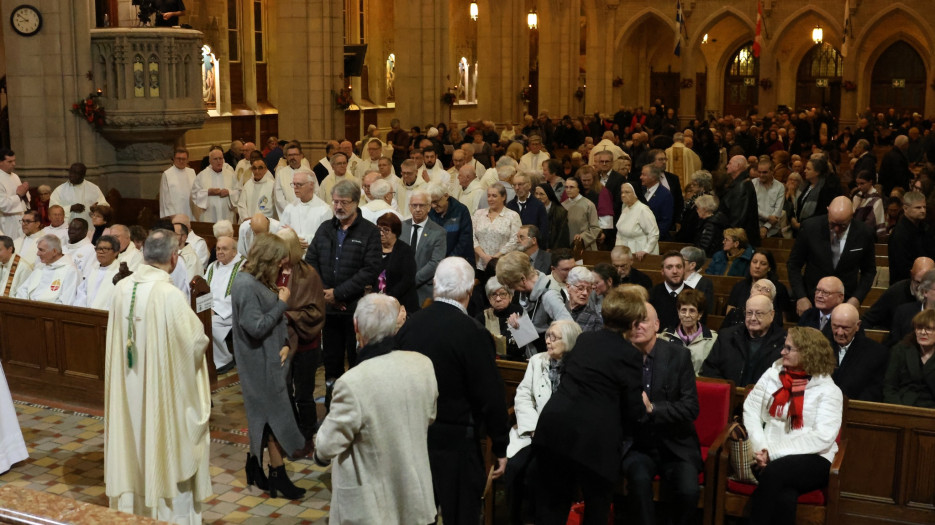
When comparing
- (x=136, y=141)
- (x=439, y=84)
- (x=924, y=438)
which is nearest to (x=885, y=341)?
(x=924, y=438)

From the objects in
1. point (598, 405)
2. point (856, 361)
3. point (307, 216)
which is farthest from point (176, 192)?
point (598, 405)

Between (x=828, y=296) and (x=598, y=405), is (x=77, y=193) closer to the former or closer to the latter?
(x=828, y=296)

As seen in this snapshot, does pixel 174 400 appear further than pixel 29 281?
No

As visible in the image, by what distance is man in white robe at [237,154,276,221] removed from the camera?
486 inches

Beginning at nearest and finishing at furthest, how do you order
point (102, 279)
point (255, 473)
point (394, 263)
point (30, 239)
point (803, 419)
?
point (803, 419), point (255, 473), point (394, 263), point (102, 279), point (30, 239)

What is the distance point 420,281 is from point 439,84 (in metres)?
13.2

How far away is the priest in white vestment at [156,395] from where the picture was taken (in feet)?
18.4

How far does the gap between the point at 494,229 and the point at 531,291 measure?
2.63 metres

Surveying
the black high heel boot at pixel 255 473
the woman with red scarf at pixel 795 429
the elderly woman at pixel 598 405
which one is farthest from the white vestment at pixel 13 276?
the woman with red scarf at pixel 795 429

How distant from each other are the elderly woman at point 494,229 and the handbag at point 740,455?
12.0 feet

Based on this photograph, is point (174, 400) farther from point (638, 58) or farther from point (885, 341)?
point (638, 58)

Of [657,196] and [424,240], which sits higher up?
[657,196]

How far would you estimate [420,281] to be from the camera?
8.45 meters

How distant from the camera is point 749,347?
254 inches
